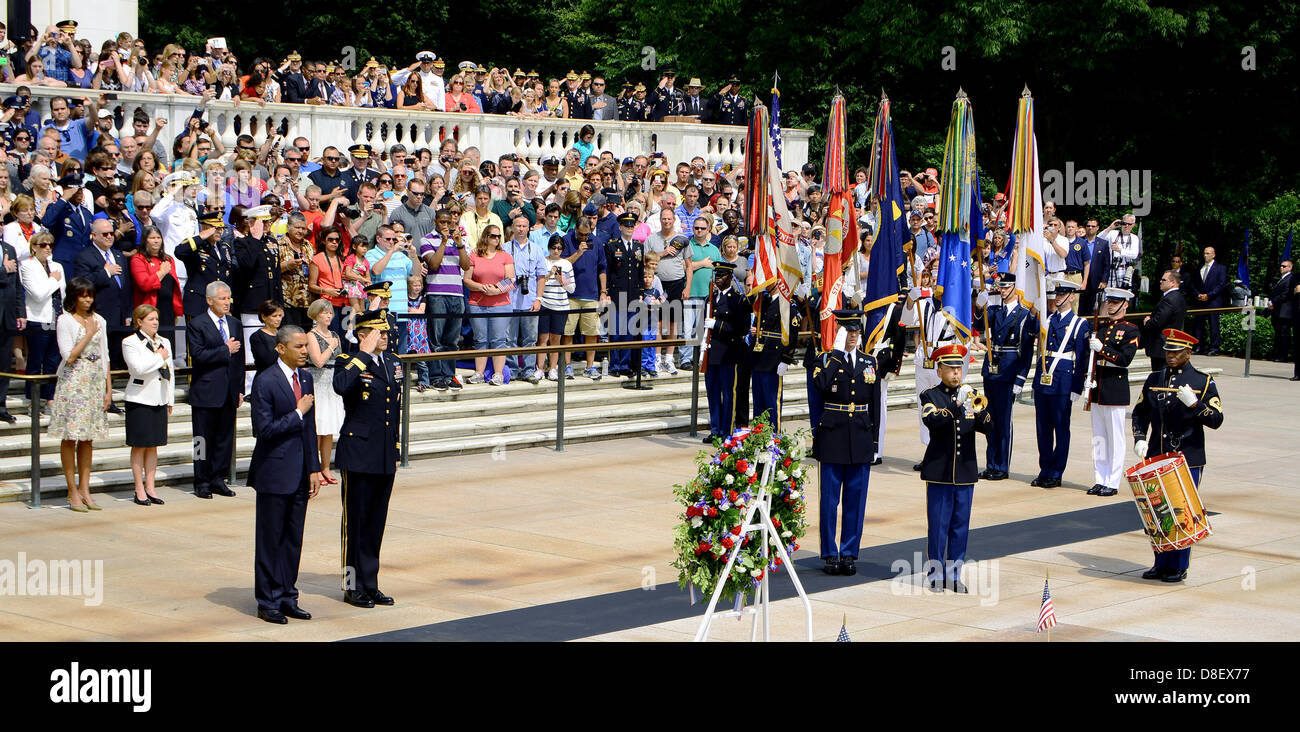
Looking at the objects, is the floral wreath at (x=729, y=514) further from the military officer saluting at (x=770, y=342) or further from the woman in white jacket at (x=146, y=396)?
the military officer saluting at (x=770, y=342)

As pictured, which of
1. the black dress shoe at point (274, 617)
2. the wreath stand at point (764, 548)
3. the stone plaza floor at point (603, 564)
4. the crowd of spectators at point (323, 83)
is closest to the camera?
the wreath stand at point (764, 548)

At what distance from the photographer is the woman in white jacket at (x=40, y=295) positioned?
1559cm

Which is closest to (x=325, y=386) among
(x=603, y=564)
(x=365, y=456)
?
(x=603, y=564)

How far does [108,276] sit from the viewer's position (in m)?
15.8

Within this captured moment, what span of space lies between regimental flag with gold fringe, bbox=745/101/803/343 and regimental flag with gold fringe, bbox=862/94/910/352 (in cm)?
104

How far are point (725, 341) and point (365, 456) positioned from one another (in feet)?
25.0

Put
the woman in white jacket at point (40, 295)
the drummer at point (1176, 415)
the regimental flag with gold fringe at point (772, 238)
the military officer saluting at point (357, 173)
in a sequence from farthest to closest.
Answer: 1. the military officer saluting at point (357, 173)
2. the regimental flag with gold fringe at point (772, 238)
3. the woman in white jacket at point (40, 295)
4. the drummer at point (1176, 415)

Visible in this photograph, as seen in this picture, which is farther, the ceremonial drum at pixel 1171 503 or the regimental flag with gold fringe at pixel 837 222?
the regimental flag with gold fringe at pixel 837 222

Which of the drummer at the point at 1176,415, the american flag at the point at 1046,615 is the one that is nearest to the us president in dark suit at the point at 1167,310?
the drummer at the point at 1176,415

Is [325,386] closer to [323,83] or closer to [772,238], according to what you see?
[772,238]

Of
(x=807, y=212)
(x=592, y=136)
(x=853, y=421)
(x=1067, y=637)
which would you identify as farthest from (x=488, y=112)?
(x=1067, y=637)

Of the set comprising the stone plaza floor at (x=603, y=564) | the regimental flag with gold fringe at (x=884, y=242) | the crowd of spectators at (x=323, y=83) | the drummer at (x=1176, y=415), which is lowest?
the stone plaza floor at (x=603, y=564)

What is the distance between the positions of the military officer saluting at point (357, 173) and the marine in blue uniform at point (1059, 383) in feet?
27.9

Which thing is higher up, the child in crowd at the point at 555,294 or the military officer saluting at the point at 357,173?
the military officer saluting at the point at 357,173
